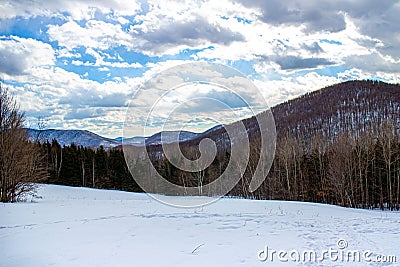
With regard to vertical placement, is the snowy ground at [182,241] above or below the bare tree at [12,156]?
below

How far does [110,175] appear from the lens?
51719mm

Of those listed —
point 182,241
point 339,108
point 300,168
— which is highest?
point 339,108

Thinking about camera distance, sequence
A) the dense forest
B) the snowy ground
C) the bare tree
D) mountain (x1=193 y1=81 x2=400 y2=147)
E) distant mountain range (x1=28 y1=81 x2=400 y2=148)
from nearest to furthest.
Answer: the snowy ground
the bare tree
the dense forest
distant mountain range (x1=28 y1=81 x2=400 y2=148)
mountain (x1=193 y1=81 x2=400 y2=147)

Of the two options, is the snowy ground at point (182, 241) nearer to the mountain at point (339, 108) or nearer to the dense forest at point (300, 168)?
the dense forest at point (300, 168)

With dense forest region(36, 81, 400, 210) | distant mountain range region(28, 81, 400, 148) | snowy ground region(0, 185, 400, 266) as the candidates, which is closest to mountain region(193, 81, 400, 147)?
distant mountain range region(28, 81, 400, 148)

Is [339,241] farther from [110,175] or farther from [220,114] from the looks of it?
[110,175]

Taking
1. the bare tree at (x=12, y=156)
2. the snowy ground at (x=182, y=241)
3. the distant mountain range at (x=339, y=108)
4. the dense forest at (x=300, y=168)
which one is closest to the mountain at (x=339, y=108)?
the distant mountain range at (x=339, y=108)

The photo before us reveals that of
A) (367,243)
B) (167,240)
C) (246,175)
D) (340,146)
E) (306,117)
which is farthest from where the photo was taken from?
(306,117)

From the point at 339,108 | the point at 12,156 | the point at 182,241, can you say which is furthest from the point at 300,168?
the point at 339,108

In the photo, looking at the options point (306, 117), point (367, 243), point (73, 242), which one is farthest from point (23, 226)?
point (306, 117)

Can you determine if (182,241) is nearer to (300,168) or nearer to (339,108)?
(300,168)

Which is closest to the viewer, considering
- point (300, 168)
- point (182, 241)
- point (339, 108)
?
point (182, 241)

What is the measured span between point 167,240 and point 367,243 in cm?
479

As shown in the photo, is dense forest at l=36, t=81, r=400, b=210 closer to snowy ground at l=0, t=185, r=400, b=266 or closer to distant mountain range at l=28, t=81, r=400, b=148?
snowy ground at l=0, t=185, r=400, b=266
